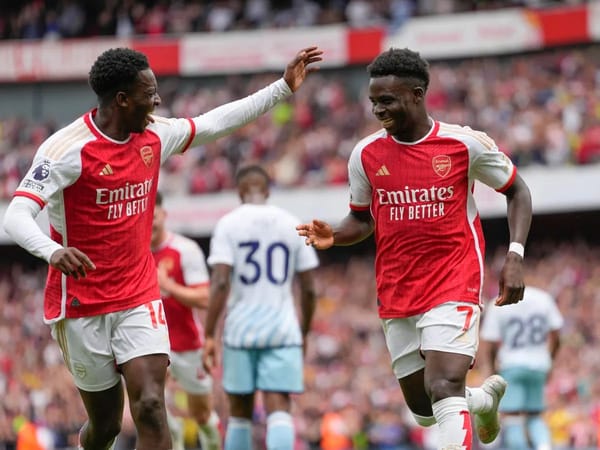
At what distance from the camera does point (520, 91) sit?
80.5ft

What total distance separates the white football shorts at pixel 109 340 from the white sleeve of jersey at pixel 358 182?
1326 mm

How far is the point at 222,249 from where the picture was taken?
9477 millimetres

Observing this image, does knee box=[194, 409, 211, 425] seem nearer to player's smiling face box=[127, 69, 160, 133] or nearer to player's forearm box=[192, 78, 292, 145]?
player's forearm box=[192, 78, 292, 145]

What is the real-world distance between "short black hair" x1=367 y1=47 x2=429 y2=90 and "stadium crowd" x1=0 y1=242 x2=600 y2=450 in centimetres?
953

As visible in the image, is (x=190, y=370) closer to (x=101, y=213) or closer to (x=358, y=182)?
(x=358, y=182)

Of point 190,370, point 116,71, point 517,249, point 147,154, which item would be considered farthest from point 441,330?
point 190,370

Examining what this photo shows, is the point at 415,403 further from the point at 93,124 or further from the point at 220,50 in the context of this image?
the point at 220,50

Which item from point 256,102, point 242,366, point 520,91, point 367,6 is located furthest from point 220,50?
point 256,102

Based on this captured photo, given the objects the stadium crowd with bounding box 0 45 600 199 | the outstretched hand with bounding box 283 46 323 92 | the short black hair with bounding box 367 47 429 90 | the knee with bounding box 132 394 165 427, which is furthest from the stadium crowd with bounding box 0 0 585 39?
the knee with bounding box 132 394 165 427

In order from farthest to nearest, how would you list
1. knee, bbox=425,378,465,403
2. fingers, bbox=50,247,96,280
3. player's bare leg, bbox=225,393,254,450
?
1. player's bare leg, bbox=225,393,254,450
2. knee, bbox=425,378,465,403
3. fingers, bbox=50,247,96,280

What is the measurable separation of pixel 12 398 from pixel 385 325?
44.4ft

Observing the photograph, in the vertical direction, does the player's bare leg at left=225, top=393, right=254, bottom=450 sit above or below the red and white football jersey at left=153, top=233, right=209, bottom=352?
below

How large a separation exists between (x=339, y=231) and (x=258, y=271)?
7.68ft

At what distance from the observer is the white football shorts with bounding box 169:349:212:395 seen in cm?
1026
